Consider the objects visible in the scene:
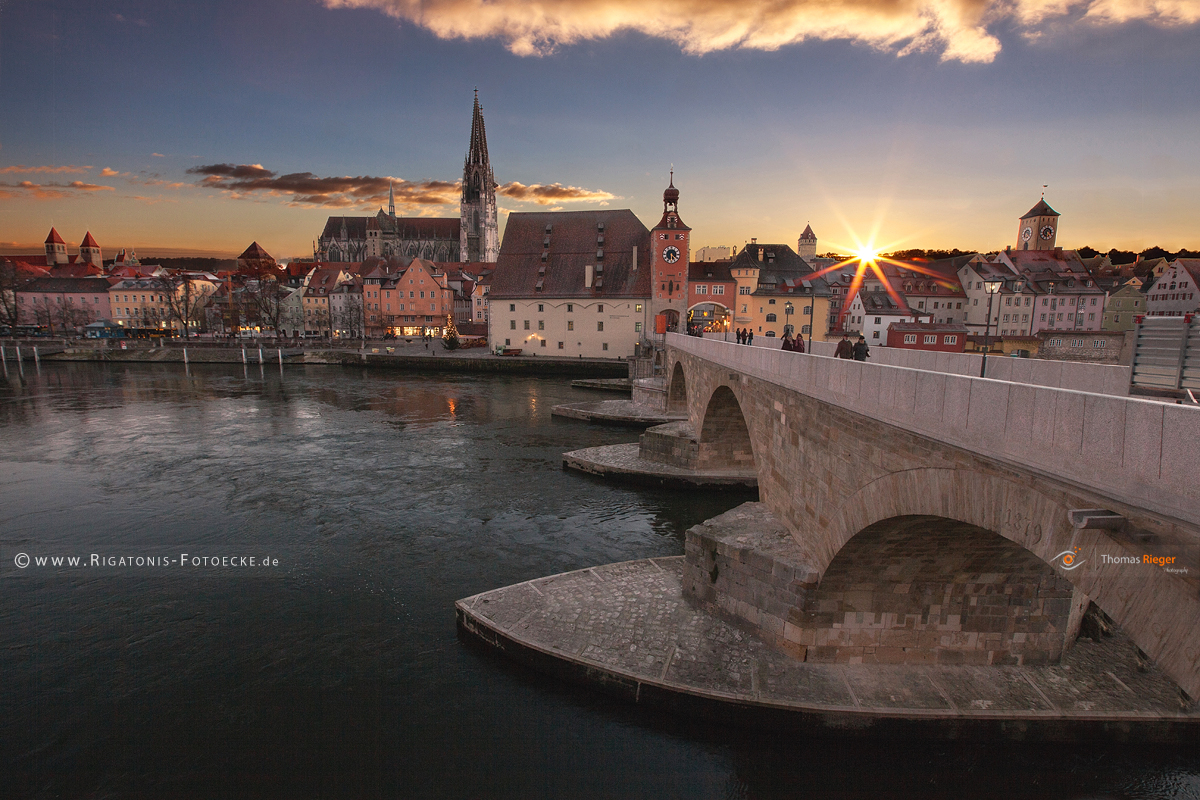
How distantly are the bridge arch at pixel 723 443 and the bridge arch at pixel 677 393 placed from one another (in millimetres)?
9079

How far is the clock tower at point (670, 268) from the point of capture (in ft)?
174

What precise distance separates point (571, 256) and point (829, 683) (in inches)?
2180

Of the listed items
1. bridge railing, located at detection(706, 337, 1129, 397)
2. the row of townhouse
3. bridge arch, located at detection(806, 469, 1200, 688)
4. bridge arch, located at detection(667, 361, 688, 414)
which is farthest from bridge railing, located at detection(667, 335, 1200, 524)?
the row of townhouse

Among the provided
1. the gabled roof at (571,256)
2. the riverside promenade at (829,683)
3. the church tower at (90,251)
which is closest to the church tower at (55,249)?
the church tower at (90,251)

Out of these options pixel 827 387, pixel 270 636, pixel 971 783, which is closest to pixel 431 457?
pixel 270 636

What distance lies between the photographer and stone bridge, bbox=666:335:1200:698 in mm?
3883

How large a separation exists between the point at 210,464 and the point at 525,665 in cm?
2022

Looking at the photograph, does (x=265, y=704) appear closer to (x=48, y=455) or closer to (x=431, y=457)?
(x=431, y=457)

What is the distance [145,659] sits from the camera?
10727 mm

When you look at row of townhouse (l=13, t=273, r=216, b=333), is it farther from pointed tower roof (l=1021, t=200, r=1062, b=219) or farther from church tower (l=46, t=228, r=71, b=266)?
pointed tower roof (l=1021, t=200, r=1062, b=219)

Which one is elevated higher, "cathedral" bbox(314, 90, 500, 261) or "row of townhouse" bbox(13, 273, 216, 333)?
"cathedral" bbox(314, 90, 500, 261)

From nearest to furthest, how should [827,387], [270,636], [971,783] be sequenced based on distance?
[971,783]
[827,387]
[270,636]

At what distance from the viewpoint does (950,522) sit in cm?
713

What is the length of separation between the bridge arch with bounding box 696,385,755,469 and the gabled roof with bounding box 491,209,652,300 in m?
37.2
